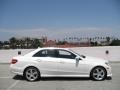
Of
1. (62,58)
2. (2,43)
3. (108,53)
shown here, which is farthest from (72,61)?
(2,43)

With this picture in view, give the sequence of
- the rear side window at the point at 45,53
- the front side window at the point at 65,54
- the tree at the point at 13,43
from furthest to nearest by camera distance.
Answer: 1. the tree at the point at 13,43
2. the rear side window at the point at 45,53
3. the front side window at the point at 65,54

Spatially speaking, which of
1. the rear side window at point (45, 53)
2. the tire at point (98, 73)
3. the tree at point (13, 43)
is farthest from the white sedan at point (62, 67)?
the tree at point (13, 43)

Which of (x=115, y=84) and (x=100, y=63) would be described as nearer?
(x=115, y=84)

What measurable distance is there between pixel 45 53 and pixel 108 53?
33.4 feet

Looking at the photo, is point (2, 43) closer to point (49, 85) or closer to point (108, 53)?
point (108, 53)

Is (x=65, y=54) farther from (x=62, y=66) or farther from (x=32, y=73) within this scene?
(x=32, y=73)

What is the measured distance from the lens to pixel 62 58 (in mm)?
11656

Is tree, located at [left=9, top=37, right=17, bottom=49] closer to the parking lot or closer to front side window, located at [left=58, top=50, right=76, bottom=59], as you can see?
the parking lot

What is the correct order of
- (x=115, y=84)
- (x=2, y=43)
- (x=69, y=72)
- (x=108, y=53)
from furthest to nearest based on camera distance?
1. (x=2, y=43)
2. (x=108, y=53)
3. (x=69, y=72)
4. (x=115, y=84)

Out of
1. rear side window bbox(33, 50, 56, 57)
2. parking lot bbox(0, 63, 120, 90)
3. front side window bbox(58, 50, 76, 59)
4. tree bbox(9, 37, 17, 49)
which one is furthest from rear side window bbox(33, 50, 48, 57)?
tree bbox(9, 37, 17, 49)

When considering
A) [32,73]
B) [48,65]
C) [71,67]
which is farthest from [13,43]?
[71,67]

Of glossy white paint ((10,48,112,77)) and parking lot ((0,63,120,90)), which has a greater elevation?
glossy white paint ((10,48,112,77))

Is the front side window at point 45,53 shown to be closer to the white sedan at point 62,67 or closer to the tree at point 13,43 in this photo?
the white sedan at point 62,67

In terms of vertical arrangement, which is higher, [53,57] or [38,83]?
[53,57]
